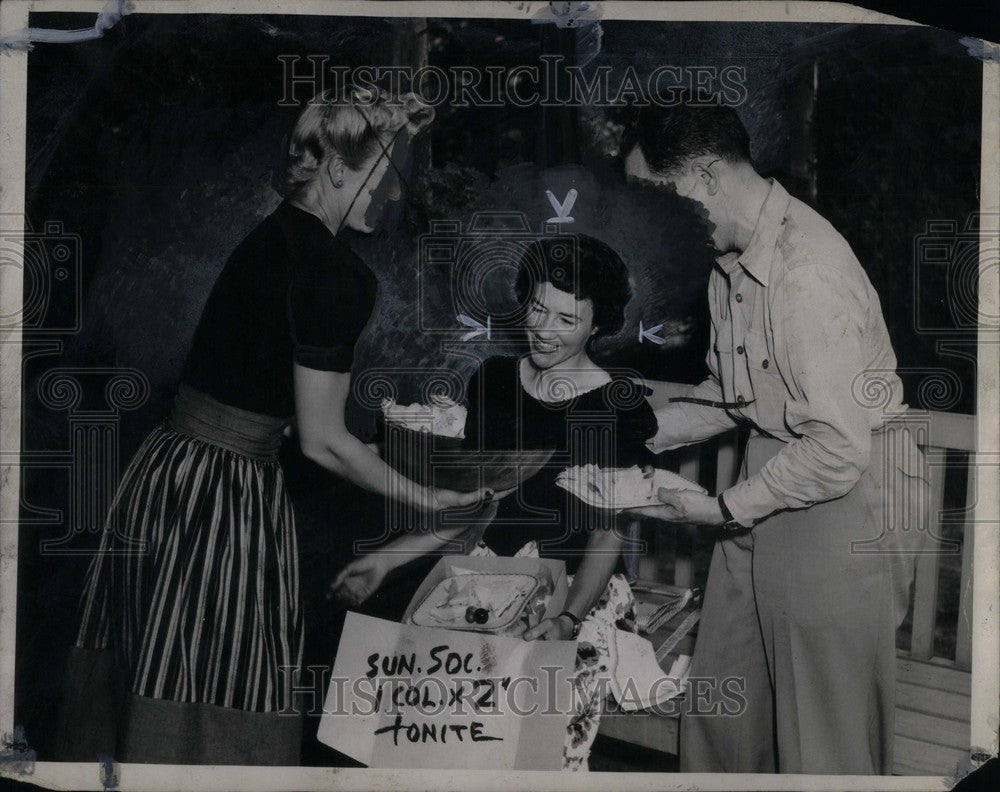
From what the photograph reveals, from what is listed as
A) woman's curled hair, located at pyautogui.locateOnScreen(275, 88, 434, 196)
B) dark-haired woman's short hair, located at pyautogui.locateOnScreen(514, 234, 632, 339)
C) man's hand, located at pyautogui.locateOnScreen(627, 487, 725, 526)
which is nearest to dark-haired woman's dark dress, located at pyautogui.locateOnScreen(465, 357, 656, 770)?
man's hand, located at pyautogui.locateOnScreen(627, 487, 725, 526)

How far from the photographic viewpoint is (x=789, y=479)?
9.76ft

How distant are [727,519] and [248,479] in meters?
1.36

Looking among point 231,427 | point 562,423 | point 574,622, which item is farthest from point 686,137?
point 231,427

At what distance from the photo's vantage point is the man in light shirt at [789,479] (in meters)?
2.99

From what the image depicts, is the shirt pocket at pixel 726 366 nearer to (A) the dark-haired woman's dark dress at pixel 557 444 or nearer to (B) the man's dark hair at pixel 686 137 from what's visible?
(A) the dark-haired woman's dark dress at pixel 557 444

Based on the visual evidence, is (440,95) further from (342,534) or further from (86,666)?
(86,666)

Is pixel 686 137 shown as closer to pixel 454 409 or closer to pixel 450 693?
pixel 454 409

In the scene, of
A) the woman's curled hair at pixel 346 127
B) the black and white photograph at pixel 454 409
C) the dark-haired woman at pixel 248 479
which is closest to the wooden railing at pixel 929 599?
the black and white photograph at pixel 454 409

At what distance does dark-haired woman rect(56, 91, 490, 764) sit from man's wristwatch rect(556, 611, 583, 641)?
45 centimetres

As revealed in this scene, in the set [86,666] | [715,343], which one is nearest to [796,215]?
[715,343]

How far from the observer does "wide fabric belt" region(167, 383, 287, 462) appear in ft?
9.89

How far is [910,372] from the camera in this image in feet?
10.1

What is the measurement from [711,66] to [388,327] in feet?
3.92

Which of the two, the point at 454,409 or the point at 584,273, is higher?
the point at 584,273
